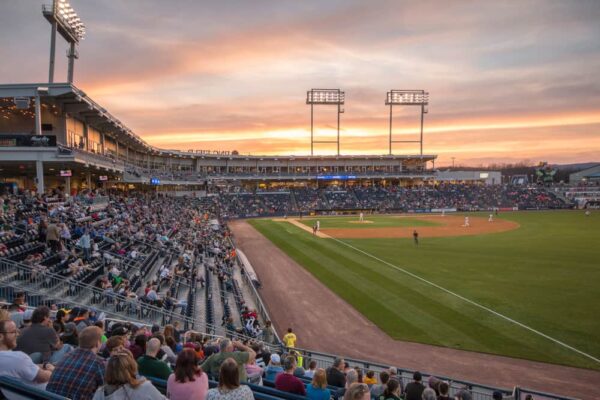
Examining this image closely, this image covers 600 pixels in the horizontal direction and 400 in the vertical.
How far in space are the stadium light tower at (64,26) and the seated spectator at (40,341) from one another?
112 feet

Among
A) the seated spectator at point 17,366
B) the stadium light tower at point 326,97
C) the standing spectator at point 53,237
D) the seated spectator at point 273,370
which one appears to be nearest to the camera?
the seated spectator at point 17,366

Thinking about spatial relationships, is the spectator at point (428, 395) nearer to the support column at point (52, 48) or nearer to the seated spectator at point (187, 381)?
the seated spectator at point (187, 381)

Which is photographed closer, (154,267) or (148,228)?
(154,267)

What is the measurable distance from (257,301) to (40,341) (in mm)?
16435

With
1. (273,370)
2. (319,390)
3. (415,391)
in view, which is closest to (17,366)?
(319,390)

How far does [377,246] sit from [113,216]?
2302 cm

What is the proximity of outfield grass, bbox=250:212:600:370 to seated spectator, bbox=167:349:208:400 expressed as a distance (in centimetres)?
1422

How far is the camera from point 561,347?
51.9 feet

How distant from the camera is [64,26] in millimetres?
33906

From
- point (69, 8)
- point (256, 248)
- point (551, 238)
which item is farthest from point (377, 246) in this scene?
Result: point (69, 8)

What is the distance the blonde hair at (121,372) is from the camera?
3703mm

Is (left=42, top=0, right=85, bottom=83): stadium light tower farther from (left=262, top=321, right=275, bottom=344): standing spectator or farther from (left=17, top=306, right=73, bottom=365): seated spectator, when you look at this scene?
(left=17, top=306, right=73, bottom=365): seated spectator

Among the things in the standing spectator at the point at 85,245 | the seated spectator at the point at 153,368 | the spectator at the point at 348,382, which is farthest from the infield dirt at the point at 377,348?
the seated spectator at the point at 153,368

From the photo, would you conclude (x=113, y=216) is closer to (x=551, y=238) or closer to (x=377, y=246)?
(x=377, y=246)
